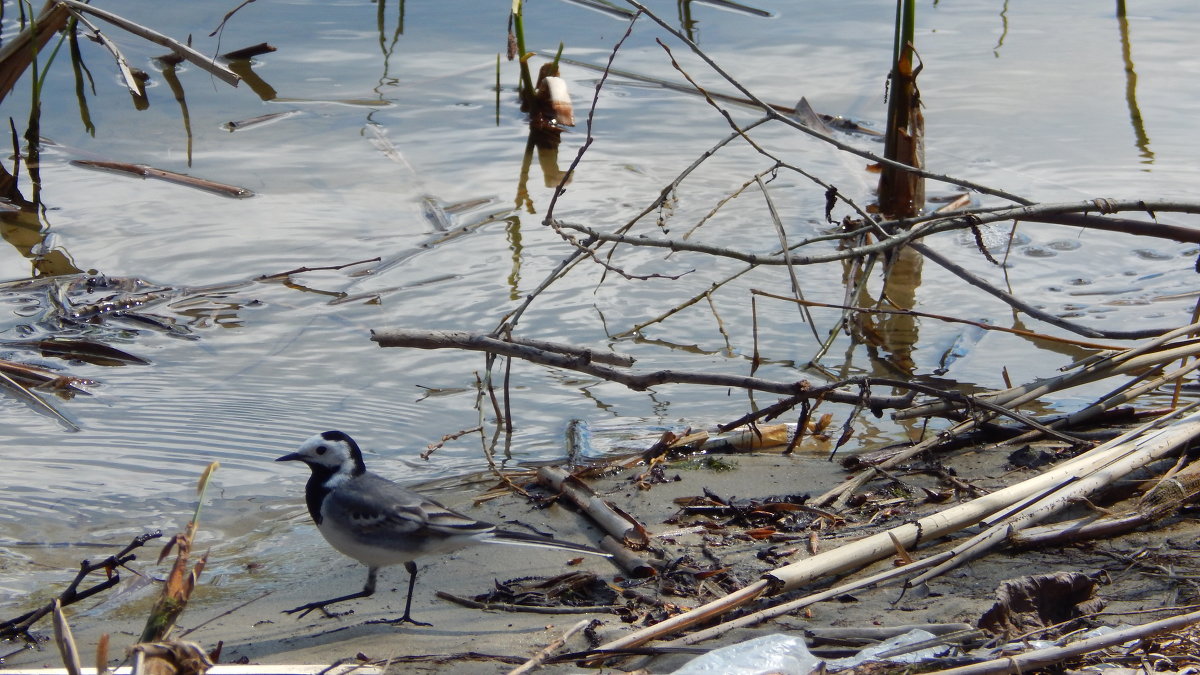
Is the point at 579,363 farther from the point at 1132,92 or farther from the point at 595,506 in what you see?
the point at 1132,92

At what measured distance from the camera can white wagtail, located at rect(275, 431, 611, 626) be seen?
3.70 meters

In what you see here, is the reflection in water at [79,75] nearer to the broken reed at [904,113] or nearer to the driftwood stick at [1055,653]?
the broken reed at [904,113]

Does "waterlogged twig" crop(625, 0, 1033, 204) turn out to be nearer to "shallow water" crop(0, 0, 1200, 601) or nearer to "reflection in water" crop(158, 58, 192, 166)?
"shallow water" crop(0, 0, 1200, 601)

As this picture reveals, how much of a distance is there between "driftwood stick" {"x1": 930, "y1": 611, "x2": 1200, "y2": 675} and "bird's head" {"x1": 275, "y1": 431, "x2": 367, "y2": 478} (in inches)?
85.8

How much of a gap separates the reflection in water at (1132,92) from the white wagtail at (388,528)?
258 inches

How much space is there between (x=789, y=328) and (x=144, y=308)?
3.71 m

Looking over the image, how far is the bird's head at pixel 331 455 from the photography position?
13.3 ft

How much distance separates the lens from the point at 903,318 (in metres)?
6.66

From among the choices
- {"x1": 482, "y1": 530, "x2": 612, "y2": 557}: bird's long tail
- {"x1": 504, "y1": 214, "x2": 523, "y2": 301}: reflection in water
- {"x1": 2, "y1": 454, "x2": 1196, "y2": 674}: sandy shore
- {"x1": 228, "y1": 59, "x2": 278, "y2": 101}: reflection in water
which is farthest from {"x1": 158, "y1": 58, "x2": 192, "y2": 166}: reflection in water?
{"x1": 482, "y1": 530, "x2": 612, "y2": 557}: bird's long tail

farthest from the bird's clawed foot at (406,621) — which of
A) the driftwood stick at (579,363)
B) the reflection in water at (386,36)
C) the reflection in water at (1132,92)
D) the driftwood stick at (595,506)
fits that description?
the reflection in water at (386,36)

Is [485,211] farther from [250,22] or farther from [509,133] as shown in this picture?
[250,22]

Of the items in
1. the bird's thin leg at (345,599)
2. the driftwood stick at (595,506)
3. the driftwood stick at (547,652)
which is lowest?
the bird's thin leg at (345,599)

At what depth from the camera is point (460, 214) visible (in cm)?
782

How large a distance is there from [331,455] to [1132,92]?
8.23 m
